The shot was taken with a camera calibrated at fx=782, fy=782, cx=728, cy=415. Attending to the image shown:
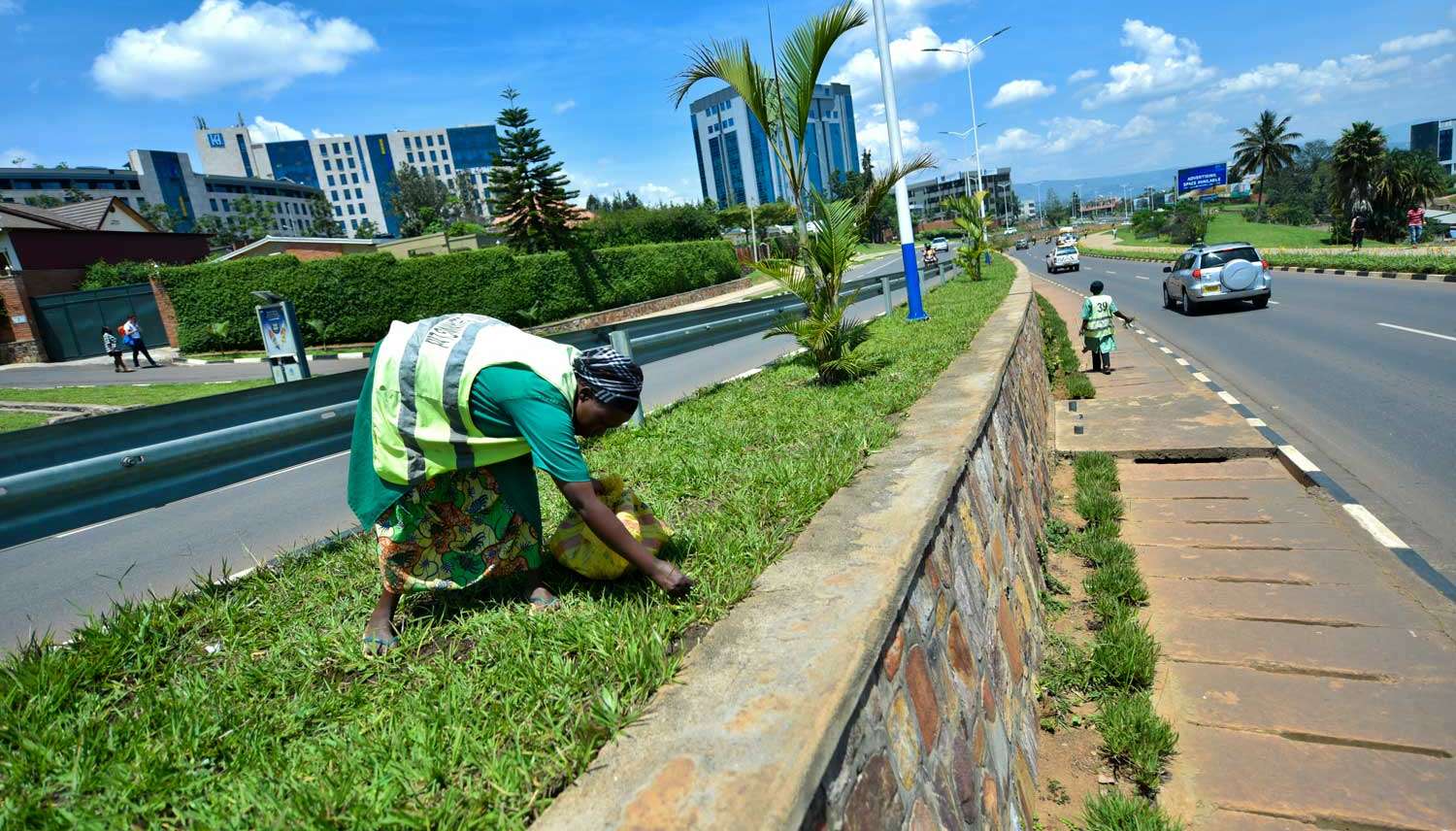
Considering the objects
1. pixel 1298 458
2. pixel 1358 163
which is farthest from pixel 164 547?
pixel 1358 163

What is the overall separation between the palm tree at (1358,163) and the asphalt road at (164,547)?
181ft

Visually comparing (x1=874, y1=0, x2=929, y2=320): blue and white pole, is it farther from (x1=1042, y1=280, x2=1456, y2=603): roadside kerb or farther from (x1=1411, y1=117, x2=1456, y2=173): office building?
(x1=1411, y1=117, x2=1456, y2=173): office building

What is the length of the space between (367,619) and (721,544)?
1.26 metres

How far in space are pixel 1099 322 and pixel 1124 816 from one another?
9670mm

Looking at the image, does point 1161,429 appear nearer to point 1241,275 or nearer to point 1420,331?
point 1420,331

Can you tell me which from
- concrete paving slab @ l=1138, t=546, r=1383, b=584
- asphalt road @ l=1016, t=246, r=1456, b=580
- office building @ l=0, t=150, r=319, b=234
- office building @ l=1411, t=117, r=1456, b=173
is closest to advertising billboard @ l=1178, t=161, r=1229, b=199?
office building @ l=1411, t=117, r=1456, b=173

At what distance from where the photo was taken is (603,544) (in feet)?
8.77

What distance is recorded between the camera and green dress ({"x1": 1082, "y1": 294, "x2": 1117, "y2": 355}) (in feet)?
36.6

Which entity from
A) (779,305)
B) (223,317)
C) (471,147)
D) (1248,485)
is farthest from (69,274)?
(471,147)

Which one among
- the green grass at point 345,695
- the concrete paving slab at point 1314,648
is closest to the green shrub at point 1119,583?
the concrete paving slab at point 1314,648

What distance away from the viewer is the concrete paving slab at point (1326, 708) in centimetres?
327

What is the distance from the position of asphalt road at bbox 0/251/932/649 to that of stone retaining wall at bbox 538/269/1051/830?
2.35 m

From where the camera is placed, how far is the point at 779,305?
1108 cm

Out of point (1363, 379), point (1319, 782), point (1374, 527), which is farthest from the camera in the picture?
point (1363, 379)
